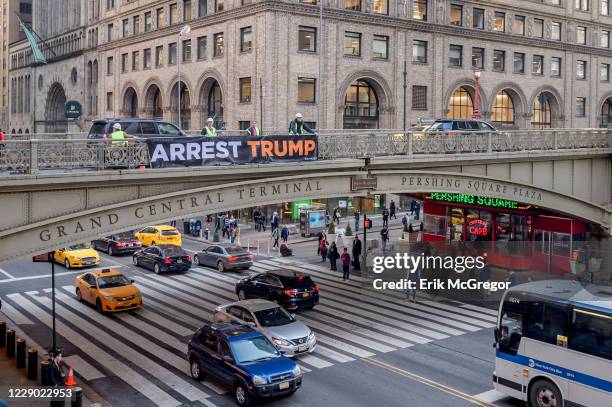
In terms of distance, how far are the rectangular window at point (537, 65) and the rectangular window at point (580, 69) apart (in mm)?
5414

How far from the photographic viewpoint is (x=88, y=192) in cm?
1753

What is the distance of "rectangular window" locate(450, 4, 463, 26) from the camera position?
57625 millimetres

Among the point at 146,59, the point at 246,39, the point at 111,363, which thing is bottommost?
the point at 111,363

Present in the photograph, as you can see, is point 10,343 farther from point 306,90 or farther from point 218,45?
point 218,45

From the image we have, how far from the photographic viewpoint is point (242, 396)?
16.4 meters

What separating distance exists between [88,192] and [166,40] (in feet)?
148

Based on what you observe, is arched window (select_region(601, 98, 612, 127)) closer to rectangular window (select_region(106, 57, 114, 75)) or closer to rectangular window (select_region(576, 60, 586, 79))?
rectangular window (select_region(576, 60, 586, 79))

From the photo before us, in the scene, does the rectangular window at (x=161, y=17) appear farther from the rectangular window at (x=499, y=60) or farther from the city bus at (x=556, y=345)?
the city bus at (x=556, y=345)

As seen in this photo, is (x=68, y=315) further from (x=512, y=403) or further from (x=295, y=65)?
(x=295, y=65)

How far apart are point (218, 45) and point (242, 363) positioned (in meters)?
40.9

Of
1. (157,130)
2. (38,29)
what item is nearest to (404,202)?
(157,130)

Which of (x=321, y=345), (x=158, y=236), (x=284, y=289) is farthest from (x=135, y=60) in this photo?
(x=321, y=345)

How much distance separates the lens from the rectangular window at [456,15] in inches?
2269

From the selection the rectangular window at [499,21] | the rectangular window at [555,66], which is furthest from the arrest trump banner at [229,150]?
the rectangular window at [555,66]
